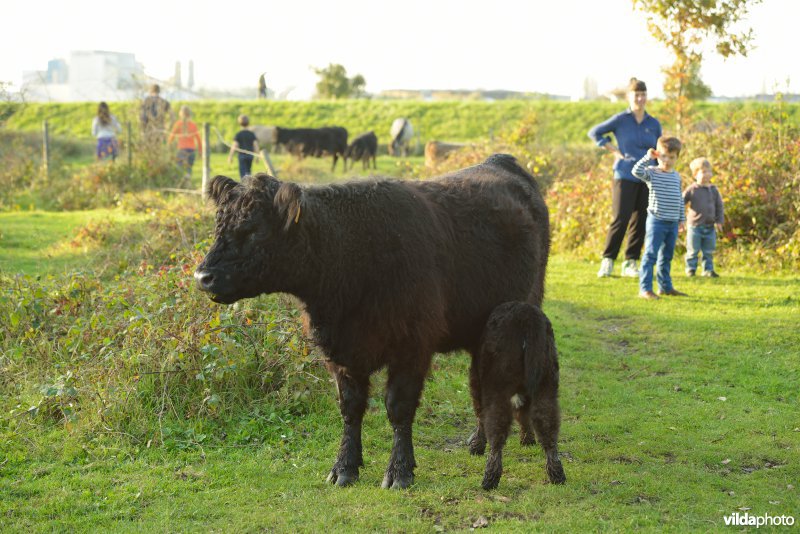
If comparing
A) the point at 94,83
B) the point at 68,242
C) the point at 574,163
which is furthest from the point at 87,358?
the point at 94,83

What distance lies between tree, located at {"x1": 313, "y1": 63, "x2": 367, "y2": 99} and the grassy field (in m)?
40.6

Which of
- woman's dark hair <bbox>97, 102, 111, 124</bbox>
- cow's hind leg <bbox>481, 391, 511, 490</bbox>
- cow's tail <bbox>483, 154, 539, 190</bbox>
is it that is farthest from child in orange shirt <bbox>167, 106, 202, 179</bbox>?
cow's hind leg <bbox>481, 391, 511, 490</bbox>

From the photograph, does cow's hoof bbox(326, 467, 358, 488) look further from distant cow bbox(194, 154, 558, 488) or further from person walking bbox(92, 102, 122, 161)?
person walking bbox(92, 102, 122, 161)

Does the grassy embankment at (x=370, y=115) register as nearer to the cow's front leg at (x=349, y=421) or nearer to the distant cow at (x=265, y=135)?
the distant cow at (x=265, y=135)

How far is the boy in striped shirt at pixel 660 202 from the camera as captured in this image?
1088cm

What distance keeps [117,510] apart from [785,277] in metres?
10.6

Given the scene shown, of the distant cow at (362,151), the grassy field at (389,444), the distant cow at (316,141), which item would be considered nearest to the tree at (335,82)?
the distant cow at (316,141)

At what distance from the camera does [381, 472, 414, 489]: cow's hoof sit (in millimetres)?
5445

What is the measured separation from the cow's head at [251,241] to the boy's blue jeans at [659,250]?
7.09 m

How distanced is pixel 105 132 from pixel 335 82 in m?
27.2
